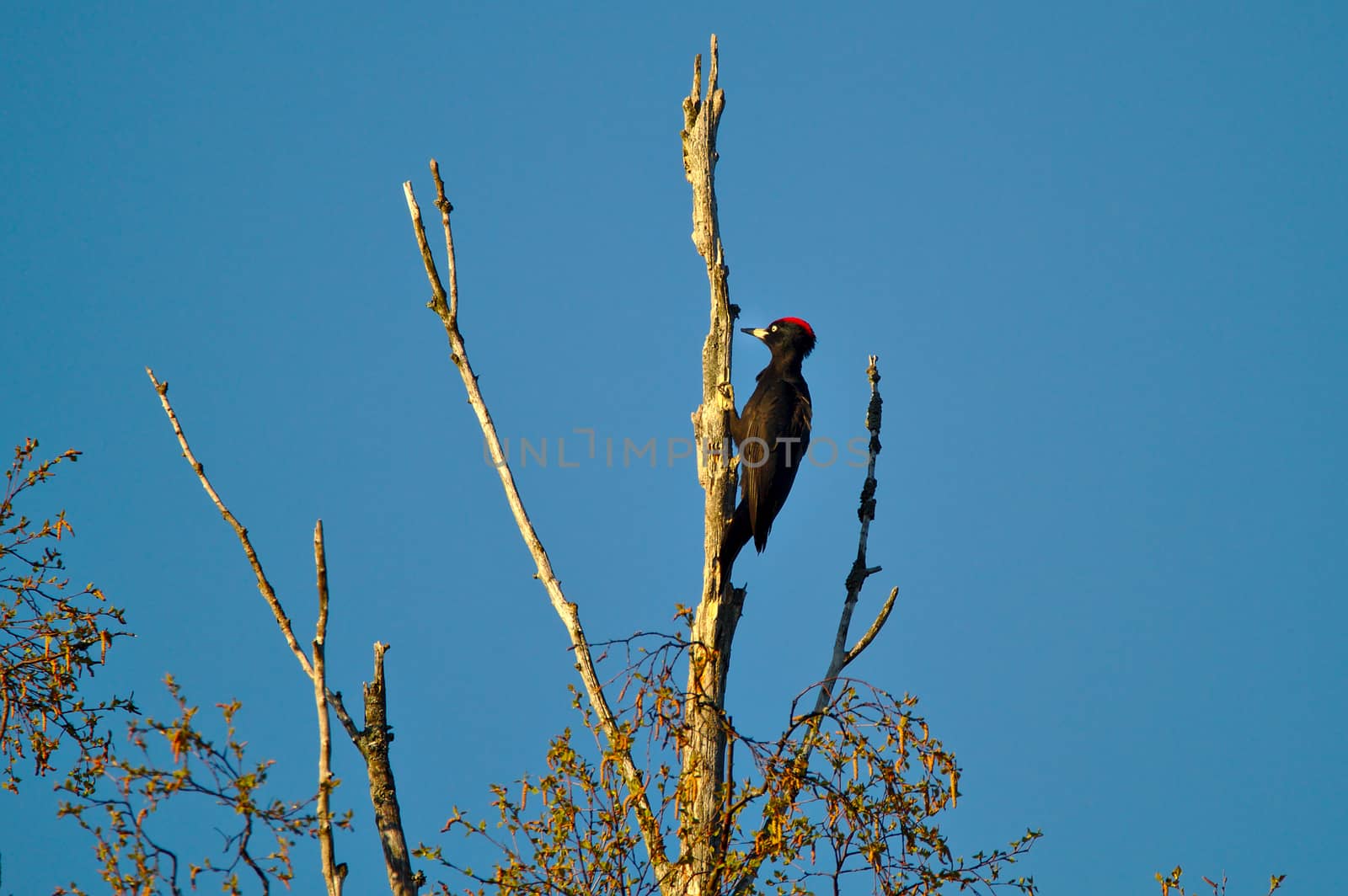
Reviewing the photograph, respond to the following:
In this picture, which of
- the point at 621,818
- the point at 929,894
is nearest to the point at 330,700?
the point at 621,818

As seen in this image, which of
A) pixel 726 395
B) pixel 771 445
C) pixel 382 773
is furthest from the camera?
pixel 771 445

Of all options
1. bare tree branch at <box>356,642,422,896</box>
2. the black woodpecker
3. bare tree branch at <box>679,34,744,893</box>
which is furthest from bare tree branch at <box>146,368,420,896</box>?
the black woodpecker

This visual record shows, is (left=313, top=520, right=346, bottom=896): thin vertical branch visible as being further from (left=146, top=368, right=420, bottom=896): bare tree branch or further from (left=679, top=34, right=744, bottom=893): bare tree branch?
(left=679, top=34, right=744, bottom=893): bare tree branch

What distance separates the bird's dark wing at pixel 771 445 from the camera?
298 inches

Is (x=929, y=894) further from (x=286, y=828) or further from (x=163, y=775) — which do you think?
(x=163, y=775)

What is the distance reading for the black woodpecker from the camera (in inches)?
296

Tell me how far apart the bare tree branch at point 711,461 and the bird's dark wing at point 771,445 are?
144 centimetres

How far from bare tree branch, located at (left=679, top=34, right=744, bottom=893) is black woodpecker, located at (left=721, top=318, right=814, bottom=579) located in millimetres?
716

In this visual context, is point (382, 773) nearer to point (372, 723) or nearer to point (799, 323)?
point (372, 723)

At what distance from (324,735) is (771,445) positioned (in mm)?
4711

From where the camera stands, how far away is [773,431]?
8273mm

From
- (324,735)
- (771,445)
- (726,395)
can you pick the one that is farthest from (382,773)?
(771,445)

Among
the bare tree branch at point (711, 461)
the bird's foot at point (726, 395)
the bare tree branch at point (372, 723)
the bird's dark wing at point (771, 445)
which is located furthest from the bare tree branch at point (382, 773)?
the bird's dark wing at point (771, 445)

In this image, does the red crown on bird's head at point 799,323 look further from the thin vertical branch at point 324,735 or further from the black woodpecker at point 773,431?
the thin vertical branch at point 324,735
